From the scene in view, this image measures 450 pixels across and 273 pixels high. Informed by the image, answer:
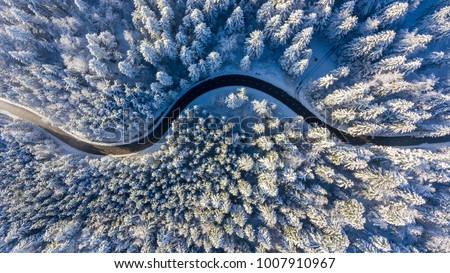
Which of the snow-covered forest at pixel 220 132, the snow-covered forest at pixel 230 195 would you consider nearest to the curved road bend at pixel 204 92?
the snow-covered forest at pixel 220 132

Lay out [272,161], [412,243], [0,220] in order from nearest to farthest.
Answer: [272,161]
[0,220]
[412,243]

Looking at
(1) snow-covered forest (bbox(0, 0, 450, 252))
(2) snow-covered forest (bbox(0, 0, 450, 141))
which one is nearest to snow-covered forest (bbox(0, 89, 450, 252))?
(1) snow-covered forest (bbox(0, 0, 450, 252))

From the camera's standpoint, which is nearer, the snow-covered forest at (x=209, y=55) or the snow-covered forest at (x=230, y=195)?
the snow-covered forest at (x=230, y=195)

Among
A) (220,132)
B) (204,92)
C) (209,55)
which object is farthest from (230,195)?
(209,55)

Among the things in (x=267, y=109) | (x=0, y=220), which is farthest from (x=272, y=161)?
(x=0, y=220)

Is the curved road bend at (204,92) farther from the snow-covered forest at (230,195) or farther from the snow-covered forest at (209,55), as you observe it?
the snow-covered forest at (230,195)

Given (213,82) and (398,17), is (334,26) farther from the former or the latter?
(213,82)

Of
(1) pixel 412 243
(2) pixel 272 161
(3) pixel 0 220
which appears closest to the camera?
(2) pixel 272 161

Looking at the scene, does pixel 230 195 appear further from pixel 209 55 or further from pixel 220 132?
pixel 209 55
